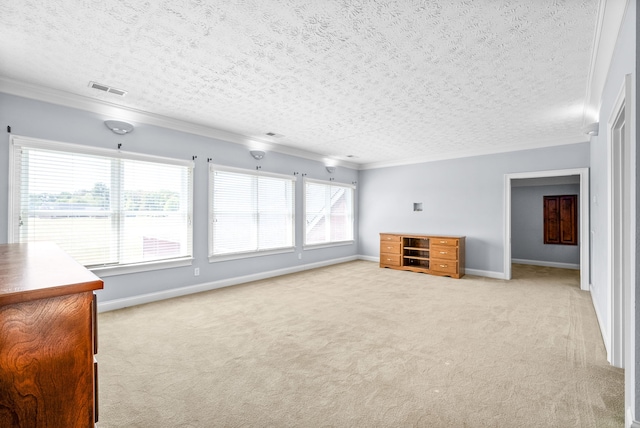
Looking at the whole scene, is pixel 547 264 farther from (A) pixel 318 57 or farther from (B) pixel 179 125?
(B) pixel 179 125

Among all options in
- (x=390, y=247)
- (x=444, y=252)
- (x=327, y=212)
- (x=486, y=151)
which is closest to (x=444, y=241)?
(x=444, y=252)

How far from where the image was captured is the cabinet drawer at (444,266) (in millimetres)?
5988

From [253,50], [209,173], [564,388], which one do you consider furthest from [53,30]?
[564,388]

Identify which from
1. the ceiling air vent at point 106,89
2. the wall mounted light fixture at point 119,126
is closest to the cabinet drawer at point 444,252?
the wall mounted light fixture at point 119,126

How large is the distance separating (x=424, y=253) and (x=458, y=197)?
1.41 meters

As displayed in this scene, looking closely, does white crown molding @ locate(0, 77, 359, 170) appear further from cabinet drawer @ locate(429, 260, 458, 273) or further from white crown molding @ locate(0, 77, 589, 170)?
cabinet drawer @ locate(429, 260, 458, 273)

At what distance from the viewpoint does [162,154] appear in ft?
14.6

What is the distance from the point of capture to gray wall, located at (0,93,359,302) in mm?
3357

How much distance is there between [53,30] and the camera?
A: 2.34m

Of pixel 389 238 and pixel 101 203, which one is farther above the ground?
pixel 101 203

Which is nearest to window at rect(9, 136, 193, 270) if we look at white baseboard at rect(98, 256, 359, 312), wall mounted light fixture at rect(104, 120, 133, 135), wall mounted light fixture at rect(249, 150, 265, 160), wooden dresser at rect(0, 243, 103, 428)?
wall mounted light fixture at rect(104, 120, 133, 135)

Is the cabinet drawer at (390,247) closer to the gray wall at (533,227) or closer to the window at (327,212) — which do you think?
the window at (327,212)

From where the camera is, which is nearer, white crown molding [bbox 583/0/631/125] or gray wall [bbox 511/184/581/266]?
white crown molding [bbox 583/0/631/125]

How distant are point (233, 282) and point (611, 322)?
470 cm
